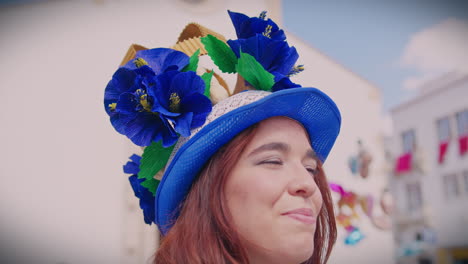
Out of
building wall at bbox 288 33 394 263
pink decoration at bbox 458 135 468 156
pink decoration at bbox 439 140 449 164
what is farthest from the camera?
pink decoration at bbox 439 140 449 164

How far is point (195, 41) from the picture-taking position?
146 cm

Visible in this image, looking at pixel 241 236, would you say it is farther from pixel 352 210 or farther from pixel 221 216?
pixel 352 210

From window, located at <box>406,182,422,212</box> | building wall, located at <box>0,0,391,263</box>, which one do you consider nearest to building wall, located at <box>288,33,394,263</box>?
building wall, located at <box>0,0,391,263</box>

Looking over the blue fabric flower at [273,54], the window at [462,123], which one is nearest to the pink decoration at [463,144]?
the window at [462,123]

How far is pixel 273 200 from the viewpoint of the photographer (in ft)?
3.65

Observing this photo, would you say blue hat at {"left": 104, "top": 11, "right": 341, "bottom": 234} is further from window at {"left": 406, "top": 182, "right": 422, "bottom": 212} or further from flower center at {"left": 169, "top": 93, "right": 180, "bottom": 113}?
window at {"left": 406, "top": 182, "right": 422, "bottom": 212}

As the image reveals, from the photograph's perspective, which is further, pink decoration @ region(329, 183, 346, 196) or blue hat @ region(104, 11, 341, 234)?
pink decoration @ region(329, 183, 346, 196)

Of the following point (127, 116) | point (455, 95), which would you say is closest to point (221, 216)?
point (127, 116)

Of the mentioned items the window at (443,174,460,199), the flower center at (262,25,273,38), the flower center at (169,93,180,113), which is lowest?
the window at (443,174,460,199)

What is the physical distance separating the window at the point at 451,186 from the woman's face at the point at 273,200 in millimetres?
15279

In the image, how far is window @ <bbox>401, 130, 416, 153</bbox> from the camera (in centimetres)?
1637

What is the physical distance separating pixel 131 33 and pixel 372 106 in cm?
723

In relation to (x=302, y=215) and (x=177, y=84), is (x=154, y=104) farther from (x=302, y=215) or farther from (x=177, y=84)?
(x=302, y=215)

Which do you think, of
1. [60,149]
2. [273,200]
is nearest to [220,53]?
[273,200]
